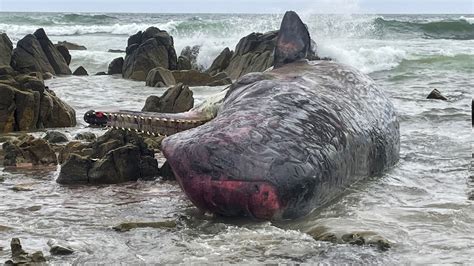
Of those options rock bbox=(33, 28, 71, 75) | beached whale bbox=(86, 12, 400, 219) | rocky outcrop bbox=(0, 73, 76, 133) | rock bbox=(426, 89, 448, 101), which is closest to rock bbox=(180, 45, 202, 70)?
rock bbox=(33, 28, 71, 75)

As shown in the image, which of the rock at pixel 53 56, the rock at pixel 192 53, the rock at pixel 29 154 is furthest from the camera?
the rock at pixel 192 53

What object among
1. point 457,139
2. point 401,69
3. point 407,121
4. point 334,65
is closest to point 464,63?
point 401,69

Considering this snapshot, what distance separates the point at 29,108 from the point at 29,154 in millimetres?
2295

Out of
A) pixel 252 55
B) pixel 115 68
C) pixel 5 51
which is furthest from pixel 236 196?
pixel 115 68

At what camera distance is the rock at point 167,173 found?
19.3 ft

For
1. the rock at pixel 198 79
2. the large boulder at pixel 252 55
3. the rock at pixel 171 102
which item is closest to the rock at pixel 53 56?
the rock at pixel 198 79

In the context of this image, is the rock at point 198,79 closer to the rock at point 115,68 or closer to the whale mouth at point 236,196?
the rock at point 115,68

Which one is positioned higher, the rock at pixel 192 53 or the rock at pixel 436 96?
the rock at pixel 436 96

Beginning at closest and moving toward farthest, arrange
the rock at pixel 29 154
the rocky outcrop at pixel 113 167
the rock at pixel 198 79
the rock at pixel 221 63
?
the rocky outcrop at pixel 113 167 → the rock at pixel 29 154 → the rock at pixel 198 79 → the rock at pixel 221 63

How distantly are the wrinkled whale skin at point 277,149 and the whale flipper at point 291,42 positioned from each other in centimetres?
102

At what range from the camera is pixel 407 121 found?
381 inches

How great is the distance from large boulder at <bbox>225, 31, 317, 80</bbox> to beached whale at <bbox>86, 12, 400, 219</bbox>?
37.9ft

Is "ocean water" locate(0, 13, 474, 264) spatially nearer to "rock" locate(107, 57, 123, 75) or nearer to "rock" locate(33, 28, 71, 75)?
"rock" locate(33, 28, 71, 75)

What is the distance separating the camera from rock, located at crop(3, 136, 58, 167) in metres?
6.54
